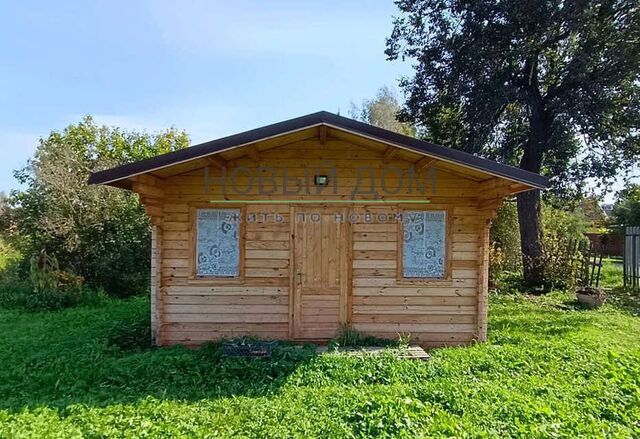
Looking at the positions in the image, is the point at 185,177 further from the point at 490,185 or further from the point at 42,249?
the point at 42,249

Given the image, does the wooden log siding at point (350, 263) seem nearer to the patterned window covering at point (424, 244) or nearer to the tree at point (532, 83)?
the patterned window covering at point (424, 244)

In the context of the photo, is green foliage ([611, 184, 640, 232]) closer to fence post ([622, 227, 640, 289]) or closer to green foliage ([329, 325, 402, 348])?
fence post ([622, 227, 640, 289])

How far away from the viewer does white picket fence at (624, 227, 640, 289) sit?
1158cm

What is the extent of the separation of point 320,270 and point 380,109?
19.1 meters

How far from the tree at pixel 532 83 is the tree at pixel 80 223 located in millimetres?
9058

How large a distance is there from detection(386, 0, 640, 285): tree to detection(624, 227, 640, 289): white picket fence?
1802 mm

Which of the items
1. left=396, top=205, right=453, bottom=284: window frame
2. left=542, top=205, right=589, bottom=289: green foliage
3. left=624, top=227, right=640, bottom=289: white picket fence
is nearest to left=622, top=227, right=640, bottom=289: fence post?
left=624, top=227, right=640, bottom=289: white picket fence

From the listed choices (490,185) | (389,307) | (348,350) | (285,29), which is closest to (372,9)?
(285,29)

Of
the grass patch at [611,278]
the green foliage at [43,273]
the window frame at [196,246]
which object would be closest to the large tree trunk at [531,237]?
the grass patch at [611,278]

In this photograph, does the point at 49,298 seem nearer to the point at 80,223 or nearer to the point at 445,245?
the point at 80,223

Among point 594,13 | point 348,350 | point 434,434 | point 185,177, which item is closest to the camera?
point 434,434

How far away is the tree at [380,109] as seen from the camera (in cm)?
2252

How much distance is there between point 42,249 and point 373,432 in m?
9.91

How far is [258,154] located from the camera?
583 cm
